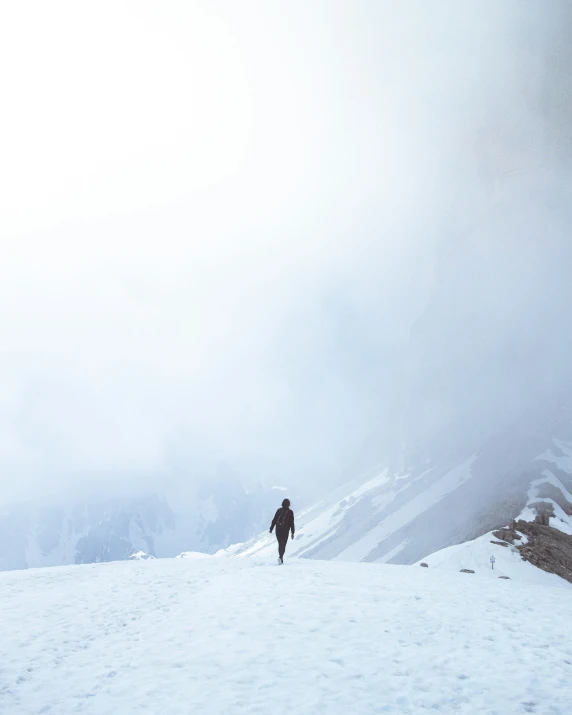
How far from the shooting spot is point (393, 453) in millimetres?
196250

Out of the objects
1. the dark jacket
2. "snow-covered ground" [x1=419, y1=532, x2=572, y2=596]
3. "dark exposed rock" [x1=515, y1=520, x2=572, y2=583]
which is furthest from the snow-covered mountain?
the dark jacket

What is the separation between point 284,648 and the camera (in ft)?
33.0

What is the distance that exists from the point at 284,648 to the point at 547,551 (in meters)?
35.2

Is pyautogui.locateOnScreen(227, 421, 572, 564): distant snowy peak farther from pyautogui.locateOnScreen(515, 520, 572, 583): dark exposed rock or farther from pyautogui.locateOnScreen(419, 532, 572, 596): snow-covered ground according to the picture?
pyautogui.locateOnScreen(419, 532, 572, 596): snow-covered ground

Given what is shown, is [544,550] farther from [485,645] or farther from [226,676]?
[226,676]

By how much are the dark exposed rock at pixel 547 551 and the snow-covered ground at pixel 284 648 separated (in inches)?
815

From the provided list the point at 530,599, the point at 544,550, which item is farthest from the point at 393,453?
the point at 530,599

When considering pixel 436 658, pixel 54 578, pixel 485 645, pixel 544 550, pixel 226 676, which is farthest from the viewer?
pixel 544 550

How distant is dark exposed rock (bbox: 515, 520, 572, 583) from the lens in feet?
111

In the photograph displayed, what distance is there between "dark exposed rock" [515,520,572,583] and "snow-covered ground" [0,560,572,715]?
20.7 meters

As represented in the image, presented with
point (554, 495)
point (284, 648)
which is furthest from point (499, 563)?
point (554, 495)

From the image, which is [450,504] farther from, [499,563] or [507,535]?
[499,563]

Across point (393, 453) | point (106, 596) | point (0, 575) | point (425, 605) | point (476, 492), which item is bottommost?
point (425, 605)

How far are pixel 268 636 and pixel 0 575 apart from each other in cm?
1581
